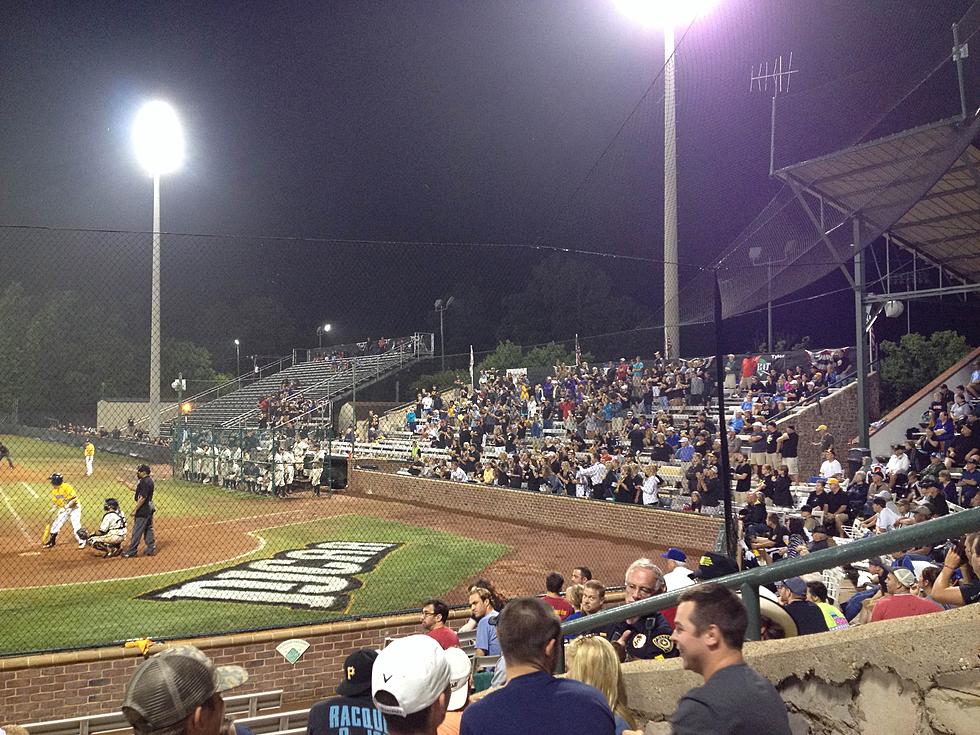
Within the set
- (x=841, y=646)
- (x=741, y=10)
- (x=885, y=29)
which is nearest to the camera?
(x=841, y=646)

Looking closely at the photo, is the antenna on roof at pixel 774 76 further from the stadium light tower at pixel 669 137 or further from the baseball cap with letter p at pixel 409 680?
the baseball cap with letter p at pixel 409 680

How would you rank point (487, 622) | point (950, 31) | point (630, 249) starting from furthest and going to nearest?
1. point (630, 249)
2. point (950, 31)
3. point (487, 622)

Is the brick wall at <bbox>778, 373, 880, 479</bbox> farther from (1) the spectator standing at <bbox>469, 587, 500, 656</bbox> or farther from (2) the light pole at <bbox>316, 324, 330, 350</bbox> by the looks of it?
(2) the light pole at <bbox>316, 324, 330, 350</bbox>

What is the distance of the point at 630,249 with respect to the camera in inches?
1217

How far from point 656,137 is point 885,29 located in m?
4.72

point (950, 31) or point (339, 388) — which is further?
point (339, 388)

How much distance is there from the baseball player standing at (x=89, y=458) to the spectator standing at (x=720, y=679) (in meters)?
20.4

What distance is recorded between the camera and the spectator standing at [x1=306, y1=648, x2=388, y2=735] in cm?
260

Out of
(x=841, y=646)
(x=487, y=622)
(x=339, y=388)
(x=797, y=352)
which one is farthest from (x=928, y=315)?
(x=841, y=646)

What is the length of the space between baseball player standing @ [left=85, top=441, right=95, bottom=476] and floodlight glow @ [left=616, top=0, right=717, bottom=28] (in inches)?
674

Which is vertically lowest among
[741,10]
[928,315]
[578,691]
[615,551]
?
[615,551]

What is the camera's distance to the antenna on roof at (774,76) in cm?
1056

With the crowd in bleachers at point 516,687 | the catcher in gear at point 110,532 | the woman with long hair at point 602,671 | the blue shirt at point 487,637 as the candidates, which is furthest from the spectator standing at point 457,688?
the catcher in gear at point 110,532

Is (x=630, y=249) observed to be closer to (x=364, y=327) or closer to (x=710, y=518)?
(x=364, y=327)
